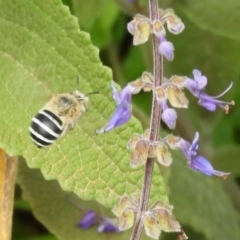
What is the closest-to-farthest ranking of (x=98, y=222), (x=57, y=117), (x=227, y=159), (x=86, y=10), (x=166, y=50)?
(x=166, y=50) < (x=57, y=117) < (x=98, y=222) < (x=86, y=10) < (x=227, y=159)

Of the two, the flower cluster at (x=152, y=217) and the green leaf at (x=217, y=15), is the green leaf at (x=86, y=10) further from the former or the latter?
the flower cluster at (x=152, y=217)

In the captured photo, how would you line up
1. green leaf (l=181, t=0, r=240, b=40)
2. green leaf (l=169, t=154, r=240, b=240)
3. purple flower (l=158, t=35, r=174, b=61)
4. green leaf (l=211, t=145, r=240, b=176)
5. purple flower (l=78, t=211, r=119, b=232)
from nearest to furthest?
purple flower (l=158, t=35, r=174, b=61) → purple flower (l=78, t=211, r=119, b=232) → green leaf (l=181, t=0, r=240, b=40) → green leaf (l=169, t=154, r=240, b=240) → green leaf (l=211, t=145, r=240, b=176)

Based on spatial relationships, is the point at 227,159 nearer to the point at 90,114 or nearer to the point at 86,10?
the point at 86,10

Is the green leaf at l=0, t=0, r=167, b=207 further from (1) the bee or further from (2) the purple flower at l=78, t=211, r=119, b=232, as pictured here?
(2) the purple flower at l=78, t=211, r=119, b=232

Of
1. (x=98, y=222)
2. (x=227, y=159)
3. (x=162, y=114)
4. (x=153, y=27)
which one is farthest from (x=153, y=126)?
(x=227, y=159)

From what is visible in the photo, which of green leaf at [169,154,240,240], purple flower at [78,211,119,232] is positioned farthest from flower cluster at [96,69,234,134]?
green leaf at [169,154,240,240]

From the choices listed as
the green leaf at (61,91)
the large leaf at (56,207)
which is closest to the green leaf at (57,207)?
the large leaf at (56,207)

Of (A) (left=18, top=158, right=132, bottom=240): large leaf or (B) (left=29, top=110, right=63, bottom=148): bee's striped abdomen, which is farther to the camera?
(A) (left=18, top=158, right=132, bottom=240): large leaf
